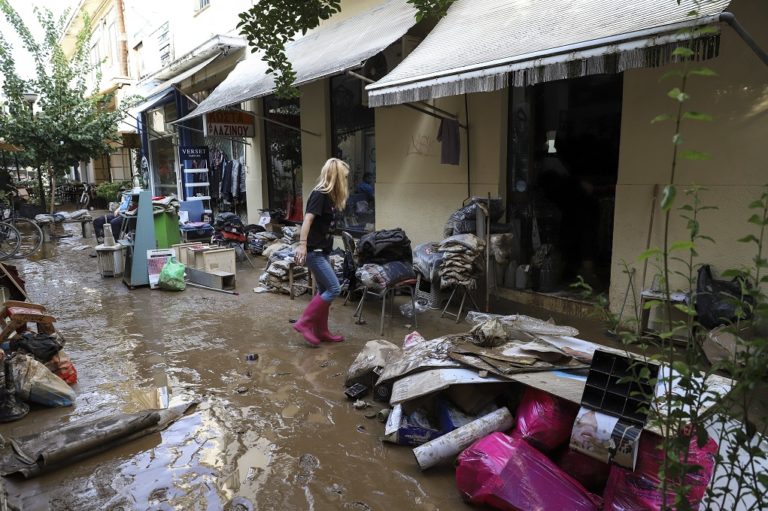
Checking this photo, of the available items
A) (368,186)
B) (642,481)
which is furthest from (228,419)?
(368,186)

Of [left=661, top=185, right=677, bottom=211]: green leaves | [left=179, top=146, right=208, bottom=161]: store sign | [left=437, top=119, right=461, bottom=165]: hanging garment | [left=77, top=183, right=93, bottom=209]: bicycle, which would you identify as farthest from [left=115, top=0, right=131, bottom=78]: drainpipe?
[left=661, top=185, right=677, bottom=211]: green leaves

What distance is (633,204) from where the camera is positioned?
5.37 m

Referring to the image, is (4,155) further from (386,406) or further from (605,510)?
(605,510)

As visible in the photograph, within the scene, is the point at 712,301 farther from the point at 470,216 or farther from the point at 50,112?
the point at 50,112

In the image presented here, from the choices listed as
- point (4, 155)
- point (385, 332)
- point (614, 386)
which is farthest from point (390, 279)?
point (4, 155)

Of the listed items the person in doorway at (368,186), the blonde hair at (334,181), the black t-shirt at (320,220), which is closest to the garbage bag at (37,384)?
the black t-shirt at (320,220)

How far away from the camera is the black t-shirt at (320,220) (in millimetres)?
5035

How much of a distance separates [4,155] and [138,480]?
61.2 feet

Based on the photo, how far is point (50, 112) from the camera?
14.6 metres

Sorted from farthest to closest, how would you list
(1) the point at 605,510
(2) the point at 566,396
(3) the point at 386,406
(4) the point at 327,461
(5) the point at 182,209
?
(5) the point at 182,209, (3) the point at 386,406, (4) the point at 327,461, (2) the point at 566,396, (1) the point at 605,510

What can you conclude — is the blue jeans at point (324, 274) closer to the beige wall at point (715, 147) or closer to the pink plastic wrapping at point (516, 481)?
the pink plastic wrapping at point (516, 481)

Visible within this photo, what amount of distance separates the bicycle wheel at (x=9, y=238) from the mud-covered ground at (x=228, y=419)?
4859mm

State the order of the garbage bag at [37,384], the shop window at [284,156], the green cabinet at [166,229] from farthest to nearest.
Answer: the shop window at [284,156] < the green cabinet at [166,229] < the garbage bag at [37,384]

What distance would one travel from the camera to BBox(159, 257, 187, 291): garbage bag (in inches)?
299
